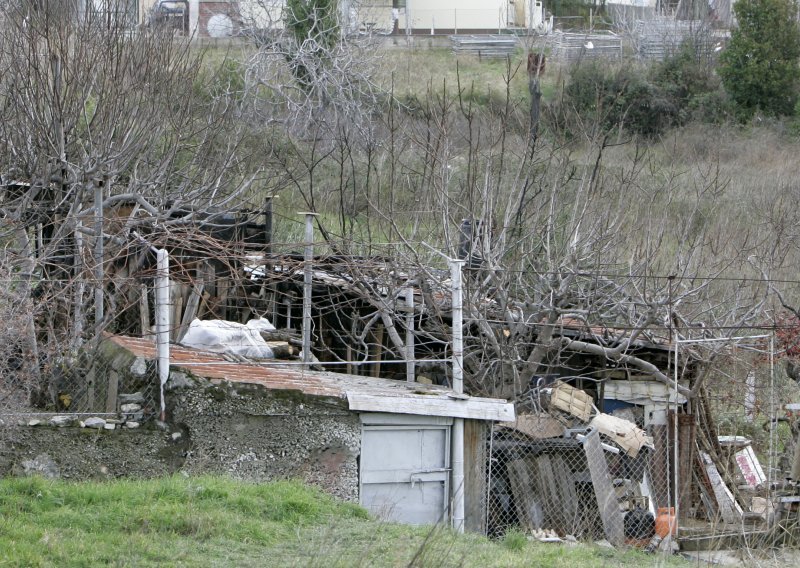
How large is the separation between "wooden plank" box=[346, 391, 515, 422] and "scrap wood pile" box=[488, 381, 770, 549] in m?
0.96

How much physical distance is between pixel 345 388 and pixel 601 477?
9.95 ft

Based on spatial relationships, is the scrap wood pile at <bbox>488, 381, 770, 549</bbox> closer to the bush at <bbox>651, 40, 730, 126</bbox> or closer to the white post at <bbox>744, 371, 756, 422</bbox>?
the white post at <bbox>744, 371, 756, 422</bbox>

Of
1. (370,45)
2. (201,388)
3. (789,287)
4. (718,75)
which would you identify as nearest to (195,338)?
(201,388)

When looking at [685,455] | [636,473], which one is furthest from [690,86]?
[636,473]

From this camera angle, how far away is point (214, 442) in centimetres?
827

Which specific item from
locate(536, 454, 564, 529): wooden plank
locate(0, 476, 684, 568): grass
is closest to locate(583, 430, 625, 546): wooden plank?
locate(536, 454, 564, 529): wooden plank

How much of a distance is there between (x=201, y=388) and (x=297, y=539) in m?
1.99

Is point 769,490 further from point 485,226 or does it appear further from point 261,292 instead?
point 261,292

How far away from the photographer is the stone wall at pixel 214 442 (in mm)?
7918

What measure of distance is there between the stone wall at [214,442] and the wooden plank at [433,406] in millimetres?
174

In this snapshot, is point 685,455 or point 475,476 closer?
point 475,476

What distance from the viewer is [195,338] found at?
10617 mm

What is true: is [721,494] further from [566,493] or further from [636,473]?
[566,493]

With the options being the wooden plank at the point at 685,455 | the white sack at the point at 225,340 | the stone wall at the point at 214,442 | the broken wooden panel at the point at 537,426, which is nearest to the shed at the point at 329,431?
the stone wall at the point at 214,442
